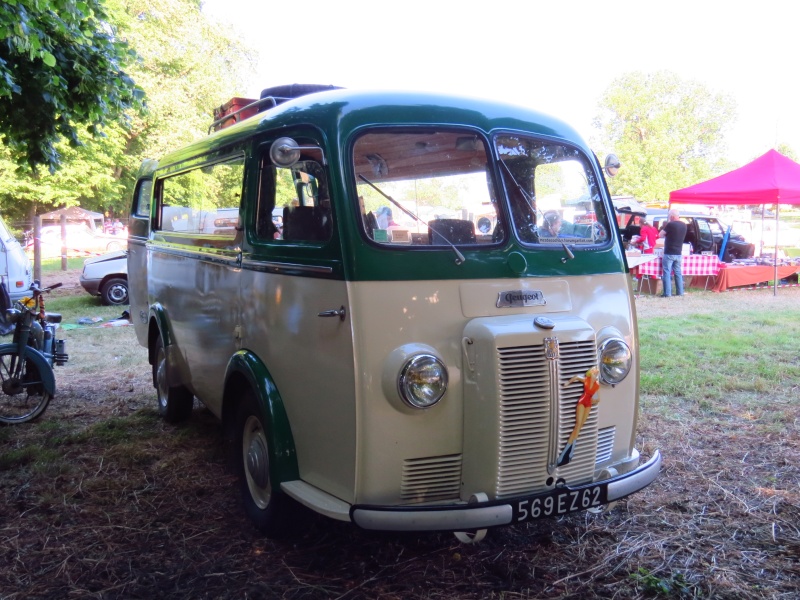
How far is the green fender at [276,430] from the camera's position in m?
3.61

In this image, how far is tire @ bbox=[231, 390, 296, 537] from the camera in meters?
3.80

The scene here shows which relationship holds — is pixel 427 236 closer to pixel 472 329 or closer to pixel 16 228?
pixel 472 329

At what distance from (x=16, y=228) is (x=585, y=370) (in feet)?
91.9

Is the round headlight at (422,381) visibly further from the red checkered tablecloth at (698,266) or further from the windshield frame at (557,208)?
the red checkered tablecloth at (698,266)

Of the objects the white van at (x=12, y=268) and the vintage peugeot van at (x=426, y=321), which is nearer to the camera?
the vintage peugeot van at (x=426, y=321)

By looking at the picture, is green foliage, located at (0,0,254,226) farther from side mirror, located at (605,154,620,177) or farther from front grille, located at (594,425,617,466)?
front grille, located at (594,425,617,466)

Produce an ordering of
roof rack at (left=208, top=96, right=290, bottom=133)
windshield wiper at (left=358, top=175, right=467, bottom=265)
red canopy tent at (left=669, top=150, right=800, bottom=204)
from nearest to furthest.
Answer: windshield wiper at (left=358, top=175, right=467, bottom=265) → roof rack at (left=208, top=96, right=290, bottom=133) → red canopy tent at (left=669, top=150, right=800, bottom=204)

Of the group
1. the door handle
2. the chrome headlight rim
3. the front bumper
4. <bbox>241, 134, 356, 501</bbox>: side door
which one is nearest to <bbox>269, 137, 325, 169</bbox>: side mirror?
<bbox>241, 134, 356, 501</bbox>: side door

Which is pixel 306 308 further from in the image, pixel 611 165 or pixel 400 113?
pixel 611 165

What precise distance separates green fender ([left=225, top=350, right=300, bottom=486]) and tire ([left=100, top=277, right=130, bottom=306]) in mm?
11735

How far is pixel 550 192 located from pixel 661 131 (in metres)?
38.0

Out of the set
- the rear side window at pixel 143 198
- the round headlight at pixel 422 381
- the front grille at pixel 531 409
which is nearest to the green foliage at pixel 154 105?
the rear side window at pixel 143 198

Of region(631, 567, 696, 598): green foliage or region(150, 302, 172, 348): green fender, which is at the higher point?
region(150, 302, 172, 348): green fender

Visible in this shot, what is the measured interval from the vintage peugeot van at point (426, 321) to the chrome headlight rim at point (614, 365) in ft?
0.04
